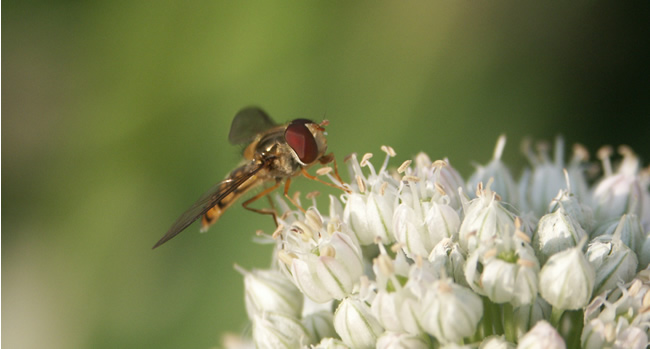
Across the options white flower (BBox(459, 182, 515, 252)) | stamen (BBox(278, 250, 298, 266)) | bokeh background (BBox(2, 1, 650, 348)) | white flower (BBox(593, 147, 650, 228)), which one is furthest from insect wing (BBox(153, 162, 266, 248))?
bokeh background (BBox(2, 1, 650, 348))

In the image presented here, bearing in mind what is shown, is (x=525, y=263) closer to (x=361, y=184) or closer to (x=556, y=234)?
(x=556, y=234)

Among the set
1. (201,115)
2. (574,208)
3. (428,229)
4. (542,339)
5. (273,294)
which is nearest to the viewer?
(542,339)

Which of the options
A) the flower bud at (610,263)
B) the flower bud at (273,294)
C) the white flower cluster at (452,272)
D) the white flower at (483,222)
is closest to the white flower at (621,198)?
the white flower cluster at (452,272)

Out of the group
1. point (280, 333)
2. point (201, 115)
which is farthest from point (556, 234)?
point (201, 115)

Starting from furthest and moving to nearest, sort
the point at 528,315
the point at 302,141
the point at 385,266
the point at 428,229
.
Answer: the point at 302,141 → the point at 428,229 → the point at 528,315 → the point at 385,266

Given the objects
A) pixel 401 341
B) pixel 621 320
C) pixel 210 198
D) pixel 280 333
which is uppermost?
pixel 210 198

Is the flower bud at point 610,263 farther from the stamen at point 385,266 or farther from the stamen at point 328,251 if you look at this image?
the stamen at point 328,251

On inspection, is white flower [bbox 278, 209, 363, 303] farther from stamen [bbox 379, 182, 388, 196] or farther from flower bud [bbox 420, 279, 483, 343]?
flower bud [bbox 420, 279, 483, 343]
